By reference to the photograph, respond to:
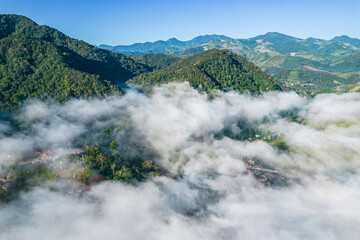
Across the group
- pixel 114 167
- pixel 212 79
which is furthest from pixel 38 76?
pixel 212 79

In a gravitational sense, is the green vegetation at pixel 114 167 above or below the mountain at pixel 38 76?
below

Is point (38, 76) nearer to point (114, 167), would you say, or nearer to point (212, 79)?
point (114, 167)

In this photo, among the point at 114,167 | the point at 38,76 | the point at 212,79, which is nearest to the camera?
the point at 114,167

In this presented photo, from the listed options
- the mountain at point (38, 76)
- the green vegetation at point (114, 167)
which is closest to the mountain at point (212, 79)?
the mountain at point (38, 76)

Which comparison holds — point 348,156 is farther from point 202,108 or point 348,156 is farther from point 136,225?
point 136,225

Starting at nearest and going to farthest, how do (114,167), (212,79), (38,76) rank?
(114,167) < (38,76) < (212,79)

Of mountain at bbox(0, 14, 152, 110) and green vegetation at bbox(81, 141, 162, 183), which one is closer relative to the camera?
green vegetation at bbox(81, 141, 162, 183)

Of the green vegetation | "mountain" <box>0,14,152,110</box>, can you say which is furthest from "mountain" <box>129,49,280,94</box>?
the green vegetation

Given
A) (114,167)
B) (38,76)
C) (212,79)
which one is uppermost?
(38,76)

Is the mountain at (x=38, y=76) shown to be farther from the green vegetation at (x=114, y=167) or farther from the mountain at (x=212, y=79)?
the mountain at (x=212, y=79)

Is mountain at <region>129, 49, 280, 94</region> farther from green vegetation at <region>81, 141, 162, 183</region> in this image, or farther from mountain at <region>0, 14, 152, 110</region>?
green vegetation at <region>81, 141, 162, 183</region>

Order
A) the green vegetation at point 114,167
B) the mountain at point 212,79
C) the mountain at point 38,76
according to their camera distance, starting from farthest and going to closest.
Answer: the mountain at point 212,79 → the mountain at point 38,76 → the green vegetation at point 114,167

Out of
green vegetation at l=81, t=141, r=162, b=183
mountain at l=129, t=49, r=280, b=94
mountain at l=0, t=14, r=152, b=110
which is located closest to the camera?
green vegetation at l=81, t=141, r=162, b=183
